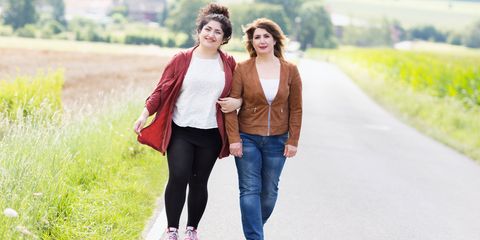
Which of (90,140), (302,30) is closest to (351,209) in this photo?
(90,140)

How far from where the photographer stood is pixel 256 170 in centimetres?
576

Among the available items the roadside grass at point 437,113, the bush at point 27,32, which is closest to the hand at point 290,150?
the roadside grass at point 437,113

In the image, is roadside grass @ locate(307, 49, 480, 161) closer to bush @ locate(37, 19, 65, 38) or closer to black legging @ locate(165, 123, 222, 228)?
black legging @ locate(165, 123, 222, 228)

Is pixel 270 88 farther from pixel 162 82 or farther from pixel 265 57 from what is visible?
A: pixel 162 82

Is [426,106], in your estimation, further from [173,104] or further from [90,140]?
[173,104]

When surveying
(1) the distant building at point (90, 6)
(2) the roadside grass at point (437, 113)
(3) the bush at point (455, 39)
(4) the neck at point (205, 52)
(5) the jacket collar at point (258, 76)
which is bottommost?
(1) the distant building at point (90, 6)

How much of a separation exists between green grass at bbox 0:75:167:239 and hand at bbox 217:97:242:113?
4.10ft

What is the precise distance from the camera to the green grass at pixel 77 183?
5594 millimetres

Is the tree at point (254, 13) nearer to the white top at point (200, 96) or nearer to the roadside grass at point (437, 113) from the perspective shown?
the roadside grass at point (437, 113)

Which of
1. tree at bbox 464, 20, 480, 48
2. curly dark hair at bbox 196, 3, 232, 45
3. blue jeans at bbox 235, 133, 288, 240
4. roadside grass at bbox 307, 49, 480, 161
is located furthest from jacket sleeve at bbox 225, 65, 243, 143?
tree at bbox 464, 20, 480, 48

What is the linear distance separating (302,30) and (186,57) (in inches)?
5603

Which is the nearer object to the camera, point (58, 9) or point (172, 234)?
point (172, 234)

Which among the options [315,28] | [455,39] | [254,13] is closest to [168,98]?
[254,13]

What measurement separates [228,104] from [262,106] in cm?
26
